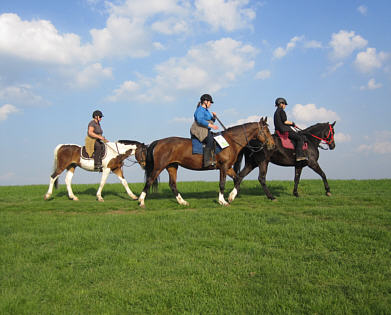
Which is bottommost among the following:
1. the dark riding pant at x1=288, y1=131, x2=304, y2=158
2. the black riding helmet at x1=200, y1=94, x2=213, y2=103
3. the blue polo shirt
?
the dark riding pant at x1=288, y1=131, x2=304, y2=158

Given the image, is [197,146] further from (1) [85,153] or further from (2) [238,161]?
(1) [85,153]

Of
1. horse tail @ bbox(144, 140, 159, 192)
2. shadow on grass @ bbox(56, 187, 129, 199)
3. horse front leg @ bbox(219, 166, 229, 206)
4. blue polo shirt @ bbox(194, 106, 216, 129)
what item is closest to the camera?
blue polo shirt @ bbox(194, 106, 216, 129)

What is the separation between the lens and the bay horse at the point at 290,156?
12117 mm

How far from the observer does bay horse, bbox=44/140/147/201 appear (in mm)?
13617

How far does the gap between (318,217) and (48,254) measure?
609 cm

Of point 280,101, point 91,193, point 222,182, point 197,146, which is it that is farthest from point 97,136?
point 280,101

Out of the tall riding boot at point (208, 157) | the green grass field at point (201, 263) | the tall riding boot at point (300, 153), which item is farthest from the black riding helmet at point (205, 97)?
the tall riding boot at point (300, 153)

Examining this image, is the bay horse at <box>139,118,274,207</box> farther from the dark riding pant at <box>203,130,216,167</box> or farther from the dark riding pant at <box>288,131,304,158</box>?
the dark riding pant at <box>288,131,304,158</box>

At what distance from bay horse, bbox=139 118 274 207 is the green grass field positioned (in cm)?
233

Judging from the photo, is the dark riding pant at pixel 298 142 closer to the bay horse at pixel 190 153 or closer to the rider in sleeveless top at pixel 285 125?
the rider in sleeveless top at pixel 285 125

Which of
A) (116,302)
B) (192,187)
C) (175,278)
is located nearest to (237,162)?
(192,187)

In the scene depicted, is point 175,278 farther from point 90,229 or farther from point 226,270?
point 90,229

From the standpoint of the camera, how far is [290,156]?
12.5 meters

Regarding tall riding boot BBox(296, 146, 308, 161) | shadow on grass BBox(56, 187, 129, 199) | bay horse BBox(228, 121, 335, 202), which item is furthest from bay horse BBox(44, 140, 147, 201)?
tall riding boot BBox(296, 146, 308, 161)
